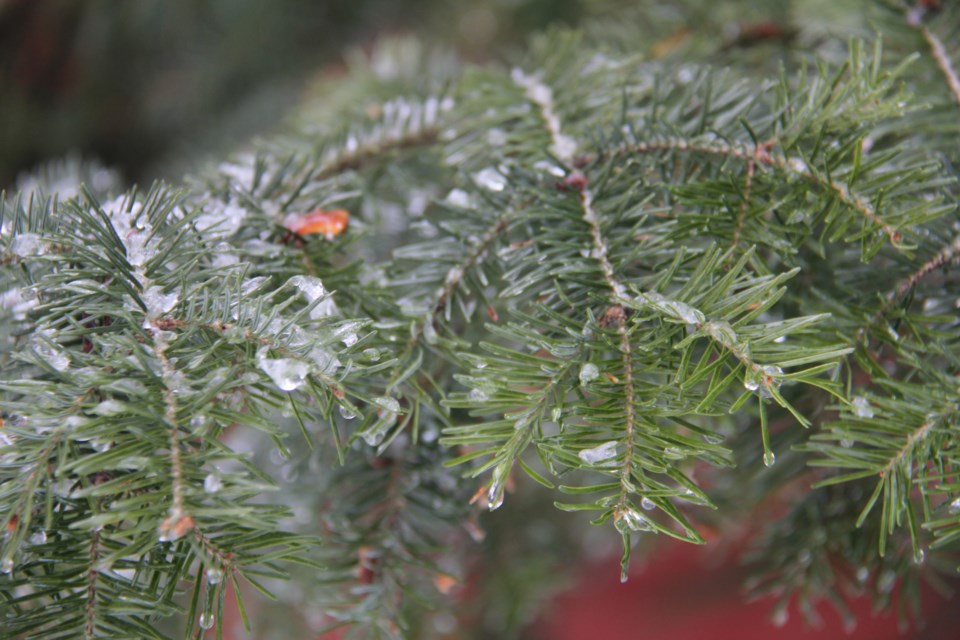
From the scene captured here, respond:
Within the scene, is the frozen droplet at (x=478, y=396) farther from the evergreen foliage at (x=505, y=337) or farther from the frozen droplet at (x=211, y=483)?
the frozen droplet at (x=211, y=483)

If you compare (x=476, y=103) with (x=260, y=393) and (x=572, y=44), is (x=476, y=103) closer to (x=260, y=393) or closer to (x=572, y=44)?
(x=572, y=44)

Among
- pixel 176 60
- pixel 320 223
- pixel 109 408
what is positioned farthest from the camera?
pixel 176 60

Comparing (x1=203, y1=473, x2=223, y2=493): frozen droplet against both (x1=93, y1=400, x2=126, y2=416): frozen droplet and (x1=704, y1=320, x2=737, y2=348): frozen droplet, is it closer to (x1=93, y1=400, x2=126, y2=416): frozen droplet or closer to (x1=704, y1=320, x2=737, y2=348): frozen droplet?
(x1=93, y1=400, x2=126, y2=416): frozen droplet

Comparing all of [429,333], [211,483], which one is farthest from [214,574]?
[429,333]

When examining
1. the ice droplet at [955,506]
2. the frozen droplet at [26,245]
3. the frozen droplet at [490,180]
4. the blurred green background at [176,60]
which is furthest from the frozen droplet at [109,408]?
the blurred green background at [176,60]

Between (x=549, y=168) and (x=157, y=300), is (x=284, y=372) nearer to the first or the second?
(x=157, y=300)

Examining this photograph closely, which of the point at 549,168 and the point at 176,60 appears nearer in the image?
the point at 549,168

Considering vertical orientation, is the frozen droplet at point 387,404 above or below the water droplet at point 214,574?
above
